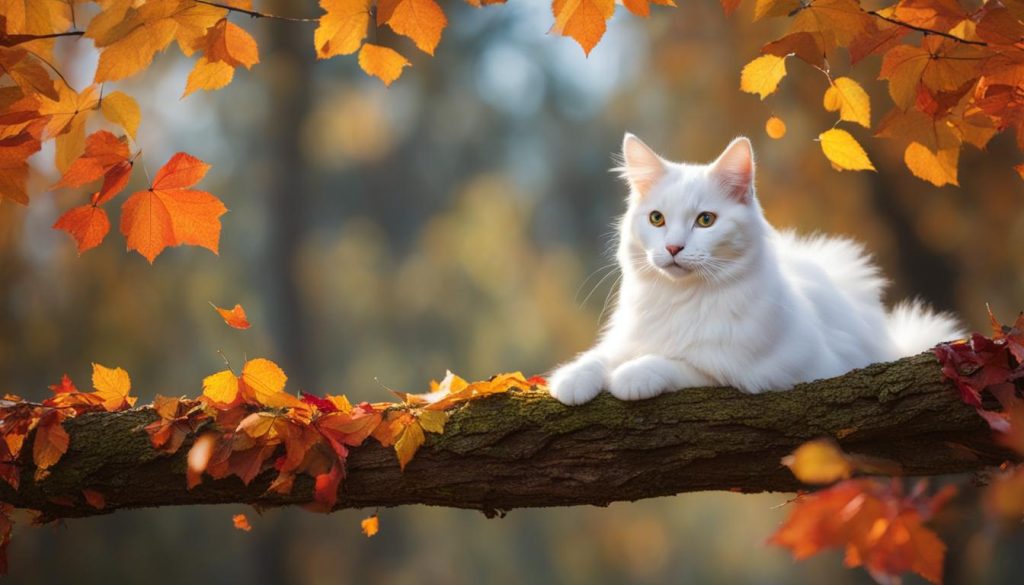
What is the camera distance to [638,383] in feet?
6.88

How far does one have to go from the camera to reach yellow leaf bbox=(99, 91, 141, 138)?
187cm

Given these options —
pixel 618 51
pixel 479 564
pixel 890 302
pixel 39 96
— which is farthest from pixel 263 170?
pixel 39 96

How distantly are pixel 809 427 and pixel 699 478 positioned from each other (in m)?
0.27

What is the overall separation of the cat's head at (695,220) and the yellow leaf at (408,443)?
765 mm

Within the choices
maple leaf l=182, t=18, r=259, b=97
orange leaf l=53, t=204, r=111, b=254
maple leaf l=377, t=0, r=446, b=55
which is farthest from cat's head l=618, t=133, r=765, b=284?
orange leaf l=53, t=204, r=111, b=254

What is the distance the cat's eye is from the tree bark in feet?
1.60

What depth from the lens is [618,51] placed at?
24.3 feet

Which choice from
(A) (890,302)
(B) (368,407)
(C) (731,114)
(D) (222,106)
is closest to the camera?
(B) (368,407)

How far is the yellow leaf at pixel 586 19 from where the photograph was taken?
1.84m

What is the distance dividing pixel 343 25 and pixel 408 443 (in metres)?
0.92

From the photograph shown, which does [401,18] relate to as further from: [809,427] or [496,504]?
[809,427]

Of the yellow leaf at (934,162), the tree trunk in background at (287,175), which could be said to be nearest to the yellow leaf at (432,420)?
the yellow leaf at (934,162)

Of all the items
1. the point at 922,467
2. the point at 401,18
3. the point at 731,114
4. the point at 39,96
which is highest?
the point at 401,18

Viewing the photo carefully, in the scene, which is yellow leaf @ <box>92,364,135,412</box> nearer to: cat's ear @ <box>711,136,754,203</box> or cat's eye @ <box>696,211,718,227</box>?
cat's eye @ <box>696,211,718,227</box>
